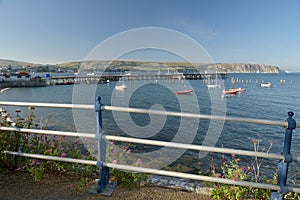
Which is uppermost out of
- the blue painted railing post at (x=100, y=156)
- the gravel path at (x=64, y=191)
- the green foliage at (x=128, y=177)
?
the blue painted railing post at (x=100, y=156)

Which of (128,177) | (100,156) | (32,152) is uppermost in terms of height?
(100,156)

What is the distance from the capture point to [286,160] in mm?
2029

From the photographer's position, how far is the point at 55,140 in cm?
322

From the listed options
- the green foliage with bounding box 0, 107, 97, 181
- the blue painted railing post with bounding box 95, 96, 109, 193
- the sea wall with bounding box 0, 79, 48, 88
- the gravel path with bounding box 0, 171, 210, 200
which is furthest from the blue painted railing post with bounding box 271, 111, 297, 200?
the sea wall with bounding box 0, 79, 48, 88

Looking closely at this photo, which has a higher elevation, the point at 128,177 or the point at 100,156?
the point at 100,156

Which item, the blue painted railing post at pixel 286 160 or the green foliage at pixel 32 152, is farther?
the green foliage at pixel 32 152

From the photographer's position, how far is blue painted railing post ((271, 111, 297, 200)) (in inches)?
76.6

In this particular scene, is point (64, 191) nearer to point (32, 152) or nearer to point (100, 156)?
point (100, 156)

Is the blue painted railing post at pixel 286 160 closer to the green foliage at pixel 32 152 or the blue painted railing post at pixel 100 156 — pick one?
the blue painted railing post at pixel 100 156

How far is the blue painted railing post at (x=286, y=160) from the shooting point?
6.39ft

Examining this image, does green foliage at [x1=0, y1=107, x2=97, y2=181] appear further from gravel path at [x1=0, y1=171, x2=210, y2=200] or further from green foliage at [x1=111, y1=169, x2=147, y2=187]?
green foliage at [x1=111, y1=169, x2=147, y2=187]

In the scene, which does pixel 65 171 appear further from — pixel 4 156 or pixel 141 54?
pixel 141 54

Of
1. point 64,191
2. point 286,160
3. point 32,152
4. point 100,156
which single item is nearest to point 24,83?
point 32,152

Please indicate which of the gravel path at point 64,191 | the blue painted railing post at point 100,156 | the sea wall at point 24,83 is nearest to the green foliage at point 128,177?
the gravel path at point 64,191
